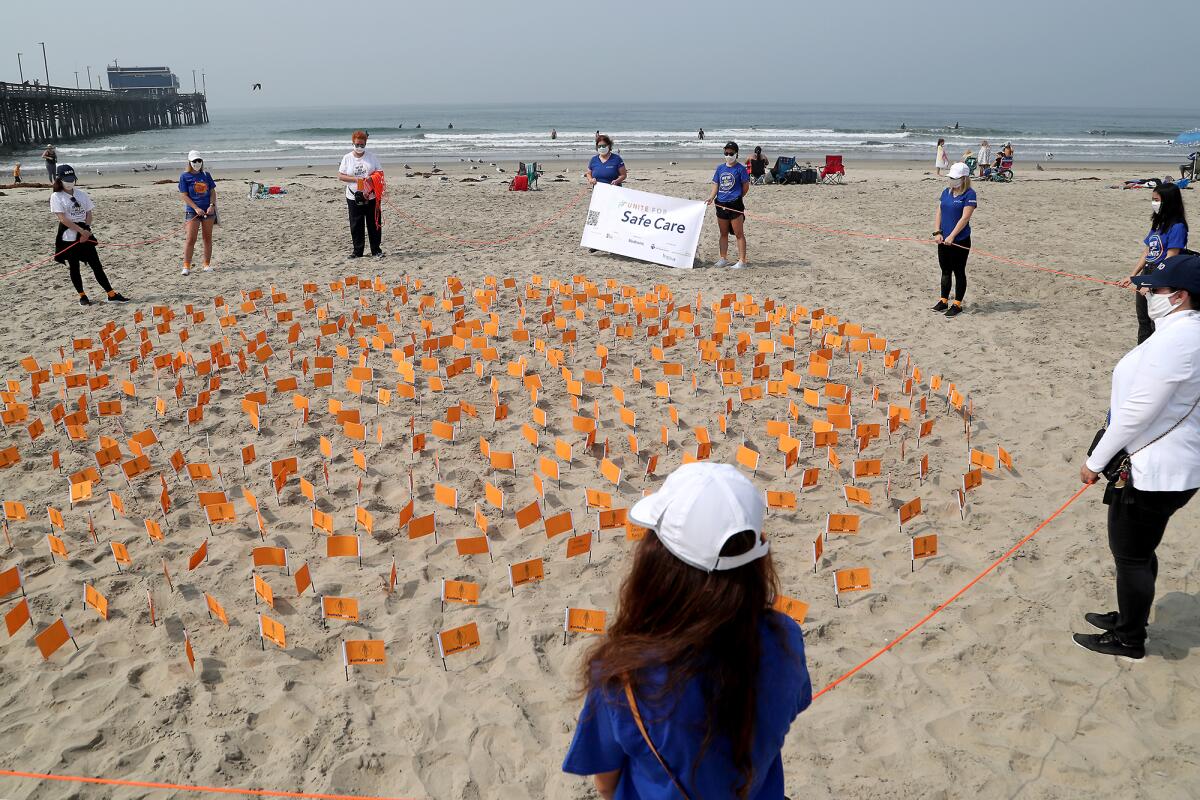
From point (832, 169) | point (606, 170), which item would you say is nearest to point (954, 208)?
point (606, 170)

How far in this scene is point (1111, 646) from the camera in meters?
3.41

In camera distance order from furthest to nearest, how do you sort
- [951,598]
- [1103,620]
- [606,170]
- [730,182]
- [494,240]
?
1. [494,240]
2. [606,170]
3. [730,182]
4. [951,598]
5. [1103,620]

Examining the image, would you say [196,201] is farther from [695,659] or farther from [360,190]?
[695,659]

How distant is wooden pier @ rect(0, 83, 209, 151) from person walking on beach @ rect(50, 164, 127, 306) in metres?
43.3

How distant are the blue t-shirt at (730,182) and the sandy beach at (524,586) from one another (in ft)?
9.52

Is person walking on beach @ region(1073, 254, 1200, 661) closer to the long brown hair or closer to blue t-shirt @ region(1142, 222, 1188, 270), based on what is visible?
the long brown hair

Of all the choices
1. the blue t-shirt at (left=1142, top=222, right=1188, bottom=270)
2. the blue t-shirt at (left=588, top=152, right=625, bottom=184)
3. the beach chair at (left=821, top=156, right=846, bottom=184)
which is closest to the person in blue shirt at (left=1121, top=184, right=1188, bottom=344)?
the blue t-shirt at (left=1142, top=222, right=1188, bottom=270)

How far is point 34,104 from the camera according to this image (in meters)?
47.6

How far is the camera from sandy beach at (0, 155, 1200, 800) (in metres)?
2.95

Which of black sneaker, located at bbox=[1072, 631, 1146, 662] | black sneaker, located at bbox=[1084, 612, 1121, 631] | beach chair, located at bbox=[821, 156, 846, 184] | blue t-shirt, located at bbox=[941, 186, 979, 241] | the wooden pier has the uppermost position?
the wooden pier

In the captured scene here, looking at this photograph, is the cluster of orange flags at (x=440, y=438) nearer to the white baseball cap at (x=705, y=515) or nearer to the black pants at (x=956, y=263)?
the black pants at (x=956, y=263)

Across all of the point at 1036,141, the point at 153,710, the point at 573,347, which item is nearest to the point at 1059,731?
the point at 153,710

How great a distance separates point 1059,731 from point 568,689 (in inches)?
77.1

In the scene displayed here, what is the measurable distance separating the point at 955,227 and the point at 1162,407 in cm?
579
